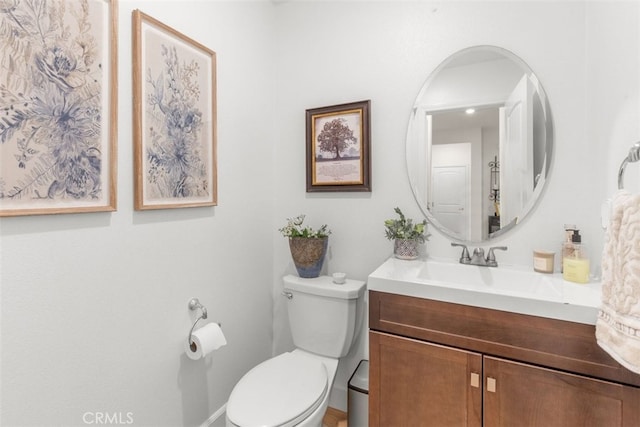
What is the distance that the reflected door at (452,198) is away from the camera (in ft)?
4.98

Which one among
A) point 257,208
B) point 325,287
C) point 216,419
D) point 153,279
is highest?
point 257,208

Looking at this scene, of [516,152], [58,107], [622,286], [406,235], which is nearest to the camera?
[622,286]

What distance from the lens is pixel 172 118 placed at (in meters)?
1.30

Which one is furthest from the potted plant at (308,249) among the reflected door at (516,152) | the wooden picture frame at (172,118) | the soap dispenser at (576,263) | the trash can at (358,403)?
the soap dispenser at (576,263)

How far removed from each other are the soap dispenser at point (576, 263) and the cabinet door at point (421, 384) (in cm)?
54

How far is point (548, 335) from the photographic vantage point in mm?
979

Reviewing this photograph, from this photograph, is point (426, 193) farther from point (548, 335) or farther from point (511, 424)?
point (511, 424)

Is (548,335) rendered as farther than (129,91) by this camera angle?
No

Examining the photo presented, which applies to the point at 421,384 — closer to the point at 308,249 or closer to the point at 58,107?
the point at 308,249

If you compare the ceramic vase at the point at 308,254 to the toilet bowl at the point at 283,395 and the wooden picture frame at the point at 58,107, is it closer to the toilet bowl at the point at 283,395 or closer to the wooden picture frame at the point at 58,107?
the toilet bowl at the point at 283,395

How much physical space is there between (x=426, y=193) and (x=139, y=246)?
133 cm

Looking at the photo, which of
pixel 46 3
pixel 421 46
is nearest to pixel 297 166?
pixel 421 46

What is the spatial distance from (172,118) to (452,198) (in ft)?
4.43

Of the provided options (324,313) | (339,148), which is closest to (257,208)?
(339,148)
